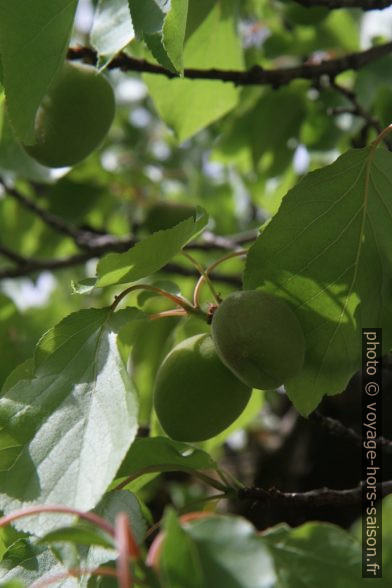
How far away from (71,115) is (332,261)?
1.84 ft

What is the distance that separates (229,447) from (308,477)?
28.1 inches

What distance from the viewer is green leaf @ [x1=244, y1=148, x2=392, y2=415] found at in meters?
1.42

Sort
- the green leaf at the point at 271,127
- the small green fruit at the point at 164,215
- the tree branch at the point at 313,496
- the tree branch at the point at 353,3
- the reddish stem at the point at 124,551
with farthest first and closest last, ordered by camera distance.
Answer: the small green fruit at the point at 164,215
the green leaf at the point at 271,127
the tree branch at the point at 353,3
the tree branch at the point at 313,496
the reddish stem at the point at 124,551

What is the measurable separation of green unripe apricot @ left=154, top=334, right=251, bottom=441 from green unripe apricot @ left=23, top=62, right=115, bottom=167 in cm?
47

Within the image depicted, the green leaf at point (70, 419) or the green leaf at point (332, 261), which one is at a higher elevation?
the green leaf at point (70, 419)

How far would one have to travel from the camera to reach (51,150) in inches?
64.8

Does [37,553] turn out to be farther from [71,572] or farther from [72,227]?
[72,227]

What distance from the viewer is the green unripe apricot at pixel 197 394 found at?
4.59ft

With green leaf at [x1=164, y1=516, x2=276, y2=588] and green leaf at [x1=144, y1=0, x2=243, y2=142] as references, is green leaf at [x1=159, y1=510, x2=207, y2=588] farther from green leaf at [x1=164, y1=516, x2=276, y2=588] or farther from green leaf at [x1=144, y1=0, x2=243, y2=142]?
green leaf at [x1=144, y1=0, x2=243, y2=142]

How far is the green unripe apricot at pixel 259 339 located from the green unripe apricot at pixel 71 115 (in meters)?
0.50

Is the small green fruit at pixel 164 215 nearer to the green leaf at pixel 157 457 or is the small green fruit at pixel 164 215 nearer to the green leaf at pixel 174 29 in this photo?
the green leaf at pixel 157 457

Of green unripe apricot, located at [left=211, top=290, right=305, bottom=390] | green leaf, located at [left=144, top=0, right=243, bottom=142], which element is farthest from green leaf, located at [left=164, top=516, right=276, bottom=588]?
green leaf, located at [left=144, top=0, right=243, bottom=142]

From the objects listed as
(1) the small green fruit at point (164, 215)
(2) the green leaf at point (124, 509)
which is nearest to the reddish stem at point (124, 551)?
(2) the green leaf at point (124, 509)

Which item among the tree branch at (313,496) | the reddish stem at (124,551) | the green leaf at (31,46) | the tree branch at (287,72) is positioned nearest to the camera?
the reddish stem at (124,551)
